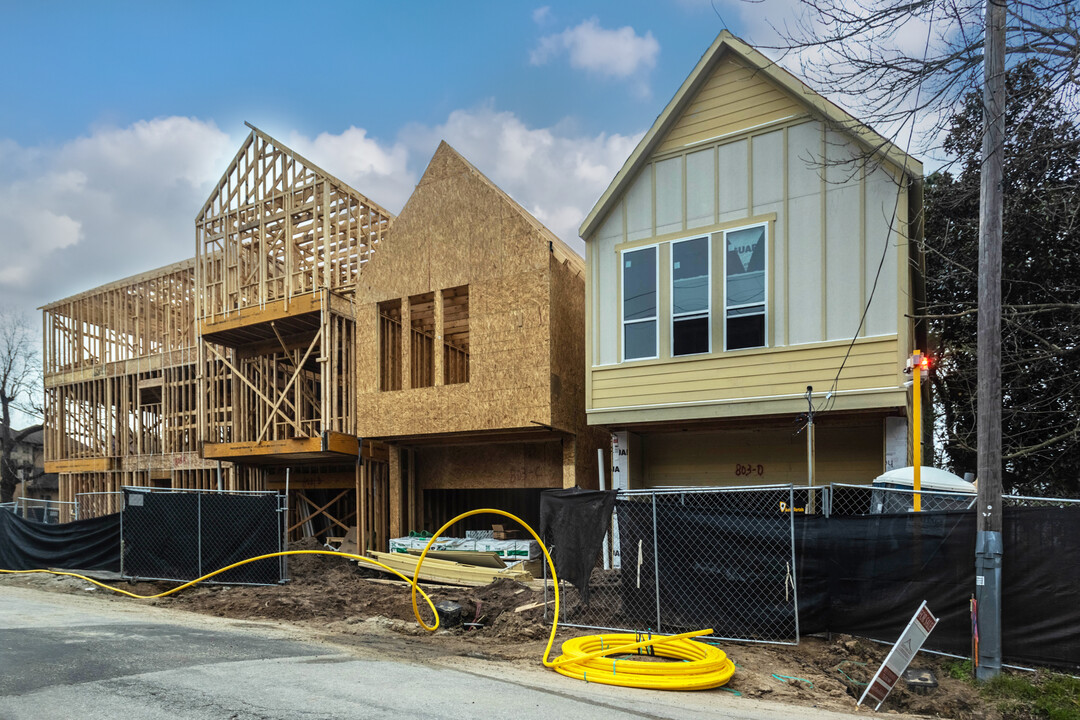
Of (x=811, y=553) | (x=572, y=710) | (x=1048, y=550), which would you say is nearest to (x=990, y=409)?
(x=1048, y=550)

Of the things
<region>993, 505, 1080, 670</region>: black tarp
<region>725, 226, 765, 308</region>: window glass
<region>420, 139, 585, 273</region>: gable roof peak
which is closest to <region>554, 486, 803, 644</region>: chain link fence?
<region>993, 505, 1080, 670</region>: black tarp

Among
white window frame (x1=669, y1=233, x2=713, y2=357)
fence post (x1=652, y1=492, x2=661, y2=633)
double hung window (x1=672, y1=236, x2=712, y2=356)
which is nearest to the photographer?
fence post (x1=652, y1=492, x2=661, y2=633)

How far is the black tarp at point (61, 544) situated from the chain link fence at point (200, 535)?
809mm

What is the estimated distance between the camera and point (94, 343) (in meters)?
29.2

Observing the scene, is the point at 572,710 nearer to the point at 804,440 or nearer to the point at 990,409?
the point at 990,409

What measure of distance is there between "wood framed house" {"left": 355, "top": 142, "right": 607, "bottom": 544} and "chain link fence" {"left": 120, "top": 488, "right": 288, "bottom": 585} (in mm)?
4449

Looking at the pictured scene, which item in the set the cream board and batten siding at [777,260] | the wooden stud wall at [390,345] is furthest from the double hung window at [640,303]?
the wooden stud wall at [390,345]

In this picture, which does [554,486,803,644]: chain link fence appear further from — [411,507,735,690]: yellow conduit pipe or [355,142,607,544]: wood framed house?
[355,142,607,544]: wood framed house

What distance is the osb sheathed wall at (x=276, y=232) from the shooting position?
2011 centimetres

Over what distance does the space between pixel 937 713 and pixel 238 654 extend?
23.8ft

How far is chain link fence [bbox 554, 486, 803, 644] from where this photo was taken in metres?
8.81

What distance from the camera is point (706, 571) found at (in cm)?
909

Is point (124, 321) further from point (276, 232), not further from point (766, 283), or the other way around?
point (766, 283)

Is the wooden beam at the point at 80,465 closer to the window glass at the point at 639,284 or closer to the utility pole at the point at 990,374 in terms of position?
the window glass at the point at 639,284
